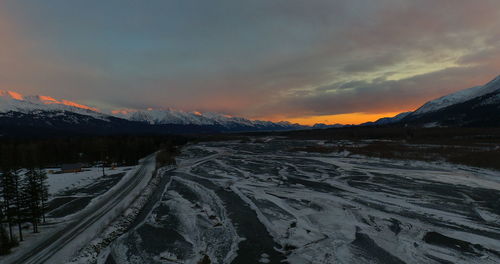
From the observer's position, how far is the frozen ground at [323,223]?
48.0 feet

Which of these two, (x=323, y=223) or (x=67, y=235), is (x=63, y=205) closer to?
(x=67, y=235)

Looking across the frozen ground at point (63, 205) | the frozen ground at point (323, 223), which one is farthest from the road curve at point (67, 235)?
the frozen ground at point (323, 223)

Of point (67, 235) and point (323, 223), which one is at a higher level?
point (67, 235)

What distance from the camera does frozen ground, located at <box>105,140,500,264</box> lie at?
14.6m

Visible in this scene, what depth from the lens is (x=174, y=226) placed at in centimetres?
2014

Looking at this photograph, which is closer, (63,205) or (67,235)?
(67,235)

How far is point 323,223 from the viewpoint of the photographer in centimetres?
1944

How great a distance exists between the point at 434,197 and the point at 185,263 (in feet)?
91.2

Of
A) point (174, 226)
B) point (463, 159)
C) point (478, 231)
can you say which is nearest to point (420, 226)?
point (478, 231)

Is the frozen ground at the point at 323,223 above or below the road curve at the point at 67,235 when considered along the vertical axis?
below

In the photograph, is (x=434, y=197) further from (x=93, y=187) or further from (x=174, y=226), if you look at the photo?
(x=93, y=187)

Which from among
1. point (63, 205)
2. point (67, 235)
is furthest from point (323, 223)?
point (63, 205)

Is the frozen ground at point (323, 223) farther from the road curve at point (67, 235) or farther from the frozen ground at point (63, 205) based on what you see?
the frozen ground at point (63, 205)

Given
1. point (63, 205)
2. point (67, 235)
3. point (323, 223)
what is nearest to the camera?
point (67, 235)
